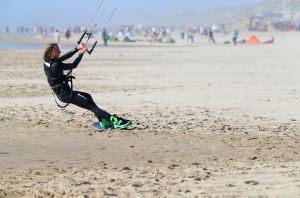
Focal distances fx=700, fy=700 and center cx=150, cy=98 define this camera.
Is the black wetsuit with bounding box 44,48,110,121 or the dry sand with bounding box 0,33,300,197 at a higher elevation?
the black wetsuit with bounding box 44,48,110,121

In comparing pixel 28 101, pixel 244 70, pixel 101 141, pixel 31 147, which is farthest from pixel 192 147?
pixel 244 70

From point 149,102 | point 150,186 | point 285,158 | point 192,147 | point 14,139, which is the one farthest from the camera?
point 149,102

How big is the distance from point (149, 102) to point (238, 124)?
3.38 metres

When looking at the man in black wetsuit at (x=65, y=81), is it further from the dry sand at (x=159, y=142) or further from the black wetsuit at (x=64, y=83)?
the dry sand at (x=159, y=142)

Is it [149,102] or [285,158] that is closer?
[285,158]

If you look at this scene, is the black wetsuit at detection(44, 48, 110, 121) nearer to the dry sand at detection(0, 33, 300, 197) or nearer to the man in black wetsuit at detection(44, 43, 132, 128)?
the man in black wetsuit at detection(44, 43, 132, 128)

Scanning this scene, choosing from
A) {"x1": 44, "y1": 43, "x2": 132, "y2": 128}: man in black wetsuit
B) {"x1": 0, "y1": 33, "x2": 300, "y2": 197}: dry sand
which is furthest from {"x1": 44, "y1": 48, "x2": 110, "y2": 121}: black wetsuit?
{"x1": 0, "y1": 33, "x2": 300, "y2": 197}: dry sand

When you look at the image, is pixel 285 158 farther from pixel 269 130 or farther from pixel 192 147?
pixel 269 130

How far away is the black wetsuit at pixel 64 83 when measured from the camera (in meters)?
11.5

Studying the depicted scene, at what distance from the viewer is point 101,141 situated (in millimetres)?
10711

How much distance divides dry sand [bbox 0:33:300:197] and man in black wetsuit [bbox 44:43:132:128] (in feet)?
0.74

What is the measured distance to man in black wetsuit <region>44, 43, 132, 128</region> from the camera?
37.7 ft

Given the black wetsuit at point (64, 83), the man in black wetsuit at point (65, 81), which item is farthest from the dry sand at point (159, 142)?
the black wetsuit at point (64, 83)

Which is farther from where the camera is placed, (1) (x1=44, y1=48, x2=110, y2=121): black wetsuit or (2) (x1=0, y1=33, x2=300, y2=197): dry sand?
(1) (x1=44, y1=48, x2=110, y2=121): black wetsuit
